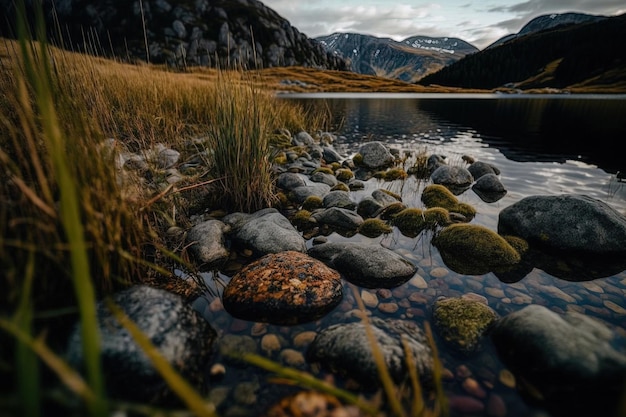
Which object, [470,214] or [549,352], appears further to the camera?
[470,214]

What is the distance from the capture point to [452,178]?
662 centimetres

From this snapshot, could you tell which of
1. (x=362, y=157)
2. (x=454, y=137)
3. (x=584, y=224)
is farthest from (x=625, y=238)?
(x=454, y=137)

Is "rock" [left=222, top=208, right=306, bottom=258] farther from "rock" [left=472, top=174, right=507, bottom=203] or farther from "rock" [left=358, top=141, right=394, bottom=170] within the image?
"rock" [left=358, top=141, right=394, bottom=170]

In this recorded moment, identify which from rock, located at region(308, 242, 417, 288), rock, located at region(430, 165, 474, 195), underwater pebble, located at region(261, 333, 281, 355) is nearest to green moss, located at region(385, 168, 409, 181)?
rock, located at region(430, 165, 474, 195)

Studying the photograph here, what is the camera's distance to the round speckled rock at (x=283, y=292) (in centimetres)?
240

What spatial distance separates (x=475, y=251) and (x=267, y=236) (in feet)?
7.88

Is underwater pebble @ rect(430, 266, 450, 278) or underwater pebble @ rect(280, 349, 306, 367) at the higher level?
underwater pebble @ rect(280, 349, 306, 367)

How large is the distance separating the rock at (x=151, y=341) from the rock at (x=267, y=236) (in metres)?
1.31

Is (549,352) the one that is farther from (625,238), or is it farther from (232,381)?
(625,238)

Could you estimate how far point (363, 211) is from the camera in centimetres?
481

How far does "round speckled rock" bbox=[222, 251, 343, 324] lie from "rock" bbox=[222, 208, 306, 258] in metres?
0.48

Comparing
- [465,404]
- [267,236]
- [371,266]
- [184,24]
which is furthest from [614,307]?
[184,24]

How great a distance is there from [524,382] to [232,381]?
1.83 meters

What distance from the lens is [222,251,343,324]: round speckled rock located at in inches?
94.7
